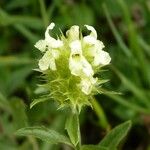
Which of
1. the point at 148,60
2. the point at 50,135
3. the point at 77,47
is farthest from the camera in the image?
the point at 148,60

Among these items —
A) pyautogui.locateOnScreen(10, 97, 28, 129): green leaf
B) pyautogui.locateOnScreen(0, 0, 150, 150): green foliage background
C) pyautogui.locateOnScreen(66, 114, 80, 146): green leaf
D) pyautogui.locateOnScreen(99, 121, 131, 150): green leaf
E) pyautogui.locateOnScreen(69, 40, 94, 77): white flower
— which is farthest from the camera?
pyautogui.locateOnScreen(0, 0, 150, 150): green foliage background

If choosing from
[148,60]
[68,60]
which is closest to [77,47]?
[68,60]

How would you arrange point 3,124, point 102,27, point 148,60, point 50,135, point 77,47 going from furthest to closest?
point 102,27 → point 148,60 → point 3,124 → point 50,135 → point 77,47

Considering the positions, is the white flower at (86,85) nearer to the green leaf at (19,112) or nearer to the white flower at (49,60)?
the white flower at (49,60)

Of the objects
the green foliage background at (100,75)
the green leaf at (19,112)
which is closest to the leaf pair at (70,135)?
the green leaf at (19,112)

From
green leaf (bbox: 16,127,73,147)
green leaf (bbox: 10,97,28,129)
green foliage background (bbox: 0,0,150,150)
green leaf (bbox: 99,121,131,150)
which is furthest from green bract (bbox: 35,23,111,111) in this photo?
green foliage background (bbox: 0,0,150,150)

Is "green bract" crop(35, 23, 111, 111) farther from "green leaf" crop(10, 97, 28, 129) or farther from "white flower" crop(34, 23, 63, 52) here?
"green leaf" crop(10, 97, 28, 129)

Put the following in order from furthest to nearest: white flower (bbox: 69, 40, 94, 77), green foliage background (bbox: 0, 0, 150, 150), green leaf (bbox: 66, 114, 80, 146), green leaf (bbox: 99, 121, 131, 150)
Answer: green foliage background (bbox: 0, 0, 150, 150)
green leaf (bbox: 99, 121, 131, 150)
green leaf (bbox: 66, 114, 80, 146)
white flower (bbox: 69, 40, 94, 77)

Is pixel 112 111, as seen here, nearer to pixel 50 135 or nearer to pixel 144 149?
pixel 144 149
